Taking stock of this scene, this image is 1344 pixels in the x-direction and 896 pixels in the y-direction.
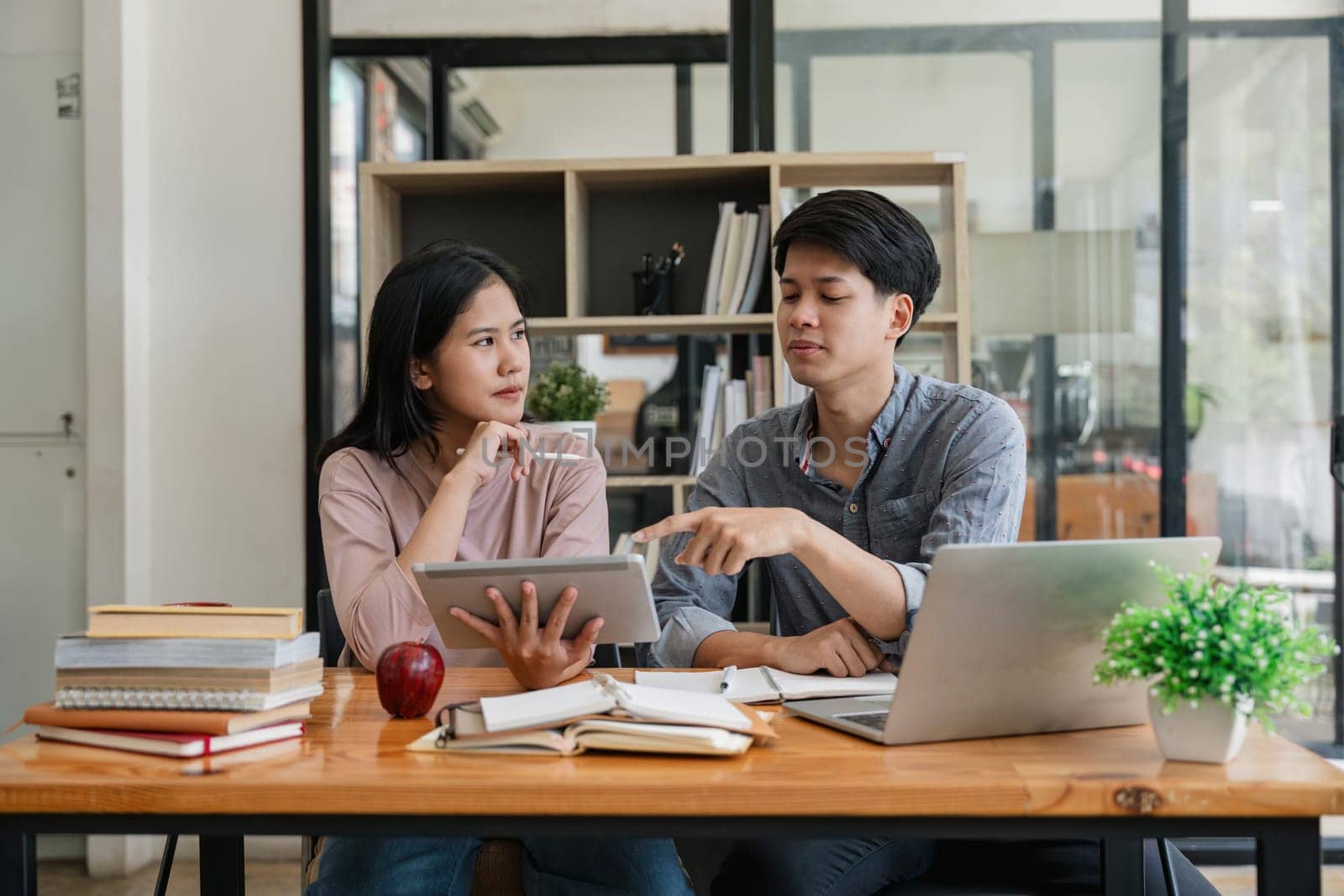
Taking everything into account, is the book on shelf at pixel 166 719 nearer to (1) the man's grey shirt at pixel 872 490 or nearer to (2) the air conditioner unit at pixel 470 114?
(1) the man's grey shirt at pixel 872 490

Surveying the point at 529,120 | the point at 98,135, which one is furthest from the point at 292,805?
the point at 529,120

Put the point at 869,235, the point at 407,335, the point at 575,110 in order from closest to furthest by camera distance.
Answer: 1. the point at 869,235
2. the point at 407,335
3. the point at 575,110

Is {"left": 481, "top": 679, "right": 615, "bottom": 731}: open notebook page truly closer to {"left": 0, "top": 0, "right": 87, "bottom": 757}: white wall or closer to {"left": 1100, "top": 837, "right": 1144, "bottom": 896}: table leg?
{"left": 1100, "top": 837, "right": 1144, "bottom": 896}: table leg

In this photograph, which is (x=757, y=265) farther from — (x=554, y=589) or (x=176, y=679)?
(x=176, y=679)

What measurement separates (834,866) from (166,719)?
75 centimetres

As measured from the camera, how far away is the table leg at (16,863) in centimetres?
101

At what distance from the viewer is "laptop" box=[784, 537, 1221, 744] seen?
3.37 ft

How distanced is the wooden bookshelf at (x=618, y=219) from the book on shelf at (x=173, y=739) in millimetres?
1711

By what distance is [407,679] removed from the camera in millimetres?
1221

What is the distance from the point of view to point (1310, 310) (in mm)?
3299

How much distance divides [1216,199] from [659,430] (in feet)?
5.65

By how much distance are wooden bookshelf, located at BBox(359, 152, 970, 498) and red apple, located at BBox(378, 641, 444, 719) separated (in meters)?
1.59

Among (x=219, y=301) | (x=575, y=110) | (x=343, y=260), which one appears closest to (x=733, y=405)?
(x=343, y=260)

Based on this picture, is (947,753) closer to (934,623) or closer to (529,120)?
(934,623)
